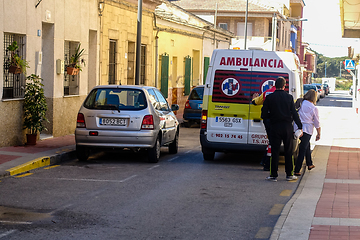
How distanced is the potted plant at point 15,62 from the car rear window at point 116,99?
8.21 ft

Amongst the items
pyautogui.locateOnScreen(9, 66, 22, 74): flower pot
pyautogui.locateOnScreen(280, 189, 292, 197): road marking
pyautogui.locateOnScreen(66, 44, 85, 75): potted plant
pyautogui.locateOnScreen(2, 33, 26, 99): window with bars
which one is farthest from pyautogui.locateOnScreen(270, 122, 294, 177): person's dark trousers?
pyautogui.locateOnScreen(66, 44, 85, 75): potted plant

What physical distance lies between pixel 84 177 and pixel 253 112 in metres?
3.91

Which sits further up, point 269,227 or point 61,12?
point 61,12

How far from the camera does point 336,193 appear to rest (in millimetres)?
9000

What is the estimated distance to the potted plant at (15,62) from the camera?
1330cm

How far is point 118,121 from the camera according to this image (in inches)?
458

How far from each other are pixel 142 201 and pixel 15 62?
680 centimetres

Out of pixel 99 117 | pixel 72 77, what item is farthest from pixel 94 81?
pixel 99 117

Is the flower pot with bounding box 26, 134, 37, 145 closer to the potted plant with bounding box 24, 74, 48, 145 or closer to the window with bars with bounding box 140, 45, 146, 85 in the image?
the potted plant with bounding box 24, 74, 48, 145

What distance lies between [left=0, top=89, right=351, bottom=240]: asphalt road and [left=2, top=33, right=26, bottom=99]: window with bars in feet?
9.82

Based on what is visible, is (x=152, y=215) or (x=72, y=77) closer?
(x=152, y=215)

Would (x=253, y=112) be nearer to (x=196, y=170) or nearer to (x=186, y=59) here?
(x=196, y=170)

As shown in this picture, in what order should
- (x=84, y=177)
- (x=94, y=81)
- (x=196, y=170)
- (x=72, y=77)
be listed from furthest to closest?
(x=94, y=81) < (x=72, y=77) < (x=196, y=170) < (x=84, y=177)

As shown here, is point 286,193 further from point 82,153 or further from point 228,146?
point 82,153
